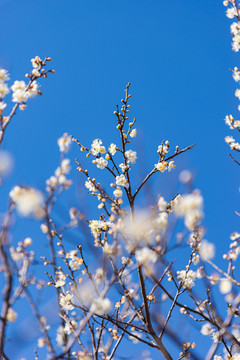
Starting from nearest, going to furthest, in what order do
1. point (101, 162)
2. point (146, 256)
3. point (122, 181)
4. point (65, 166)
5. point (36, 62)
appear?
point (146, 256)
point (65, 166)
point (36, 62)
point (122, 181)
point (101, 162)

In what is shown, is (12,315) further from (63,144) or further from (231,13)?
A: (231,13)

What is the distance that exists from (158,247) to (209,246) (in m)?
0.96

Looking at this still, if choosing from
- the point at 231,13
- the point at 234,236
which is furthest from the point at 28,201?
the point at 231,13

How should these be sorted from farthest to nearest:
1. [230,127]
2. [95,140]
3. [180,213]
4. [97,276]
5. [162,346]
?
[230,127], [95,140], [97,276], [162,346], [180,213]

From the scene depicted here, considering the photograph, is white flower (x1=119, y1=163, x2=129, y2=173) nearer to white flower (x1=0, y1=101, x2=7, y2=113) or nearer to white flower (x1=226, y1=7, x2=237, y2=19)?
white flower (x1=0, y1=101, x2=7, y2=113)

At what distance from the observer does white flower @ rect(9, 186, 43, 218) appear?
2342mm

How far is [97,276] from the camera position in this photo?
12.2 ft

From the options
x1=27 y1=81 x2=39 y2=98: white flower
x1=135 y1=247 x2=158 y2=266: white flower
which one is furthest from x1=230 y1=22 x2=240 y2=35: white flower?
x1=135 y1=247 x2=158 y2=266: white flower

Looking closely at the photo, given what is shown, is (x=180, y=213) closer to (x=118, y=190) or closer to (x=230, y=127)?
(x=118, y=190)

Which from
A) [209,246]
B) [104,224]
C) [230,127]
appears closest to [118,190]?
[104,224]

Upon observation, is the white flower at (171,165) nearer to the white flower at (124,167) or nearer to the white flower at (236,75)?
the white flower at (124,167)

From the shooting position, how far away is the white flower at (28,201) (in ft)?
7.68

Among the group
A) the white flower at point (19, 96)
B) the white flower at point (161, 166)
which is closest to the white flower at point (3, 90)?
the white flower at point (19, 96)

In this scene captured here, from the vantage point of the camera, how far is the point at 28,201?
2393 millimetres
